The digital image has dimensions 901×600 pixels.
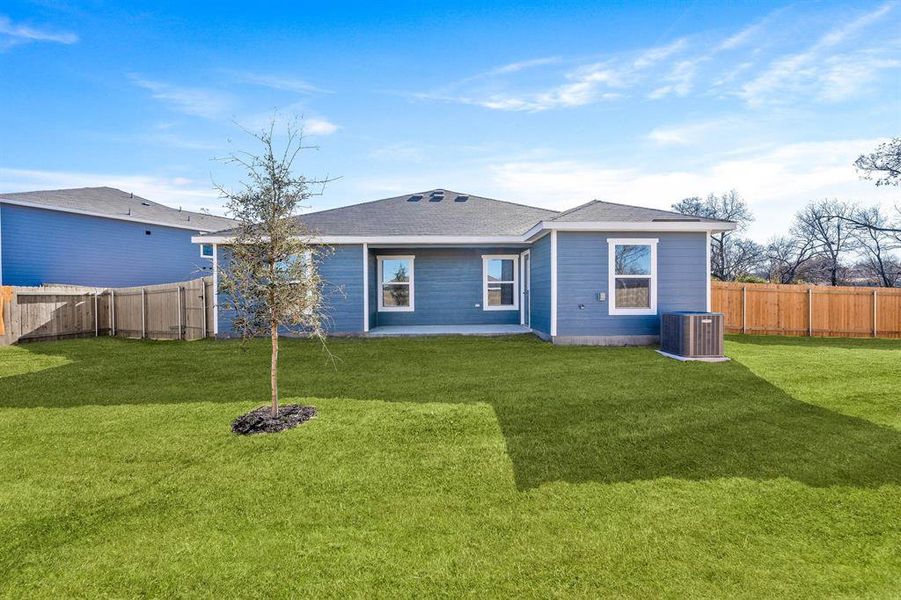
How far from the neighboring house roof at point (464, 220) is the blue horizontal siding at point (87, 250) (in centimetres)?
450

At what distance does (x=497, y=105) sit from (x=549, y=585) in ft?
45.6

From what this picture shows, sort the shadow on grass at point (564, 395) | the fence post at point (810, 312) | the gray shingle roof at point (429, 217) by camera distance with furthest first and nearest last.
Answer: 1. the fence post at point (810, 312)
2. the gray shingle roof at point (429, 217)
3. the shadow on grass at point (564, 395)

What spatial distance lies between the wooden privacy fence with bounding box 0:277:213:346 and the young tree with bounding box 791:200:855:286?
3307cm

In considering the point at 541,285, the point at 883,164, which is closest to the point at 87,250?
the point at 541,285

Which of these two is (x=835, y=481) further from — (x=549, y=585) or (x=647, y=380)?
(x=647, y=380)

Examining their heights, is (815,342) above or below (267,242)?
below

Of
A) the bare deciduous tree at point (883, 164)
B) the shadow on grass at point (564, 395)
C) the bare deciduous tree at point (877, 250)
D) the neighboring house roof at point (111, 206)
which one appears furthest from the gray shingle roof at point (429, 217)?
the bare deciduous tree at point (877, 250)

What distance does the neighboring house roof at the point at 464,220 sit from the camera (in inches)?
380

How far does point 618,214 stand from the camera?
33.6 feet

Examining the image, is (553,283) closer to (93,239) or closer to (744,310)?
(744,310)

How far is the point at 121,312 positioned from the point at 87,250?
5649 millimetres

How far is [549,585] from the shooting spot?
6.73ft

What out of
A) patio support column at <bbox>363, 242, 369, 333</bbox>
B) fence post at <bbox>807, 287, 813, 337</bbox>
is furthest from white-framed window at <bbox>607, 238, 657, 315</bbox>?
fence post at <bbox>807, 287, 813, 337</bbox>

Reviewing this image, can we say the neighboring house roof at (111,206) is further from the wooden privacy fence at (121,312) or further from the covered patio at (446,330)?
the covered patio at (446,330)
